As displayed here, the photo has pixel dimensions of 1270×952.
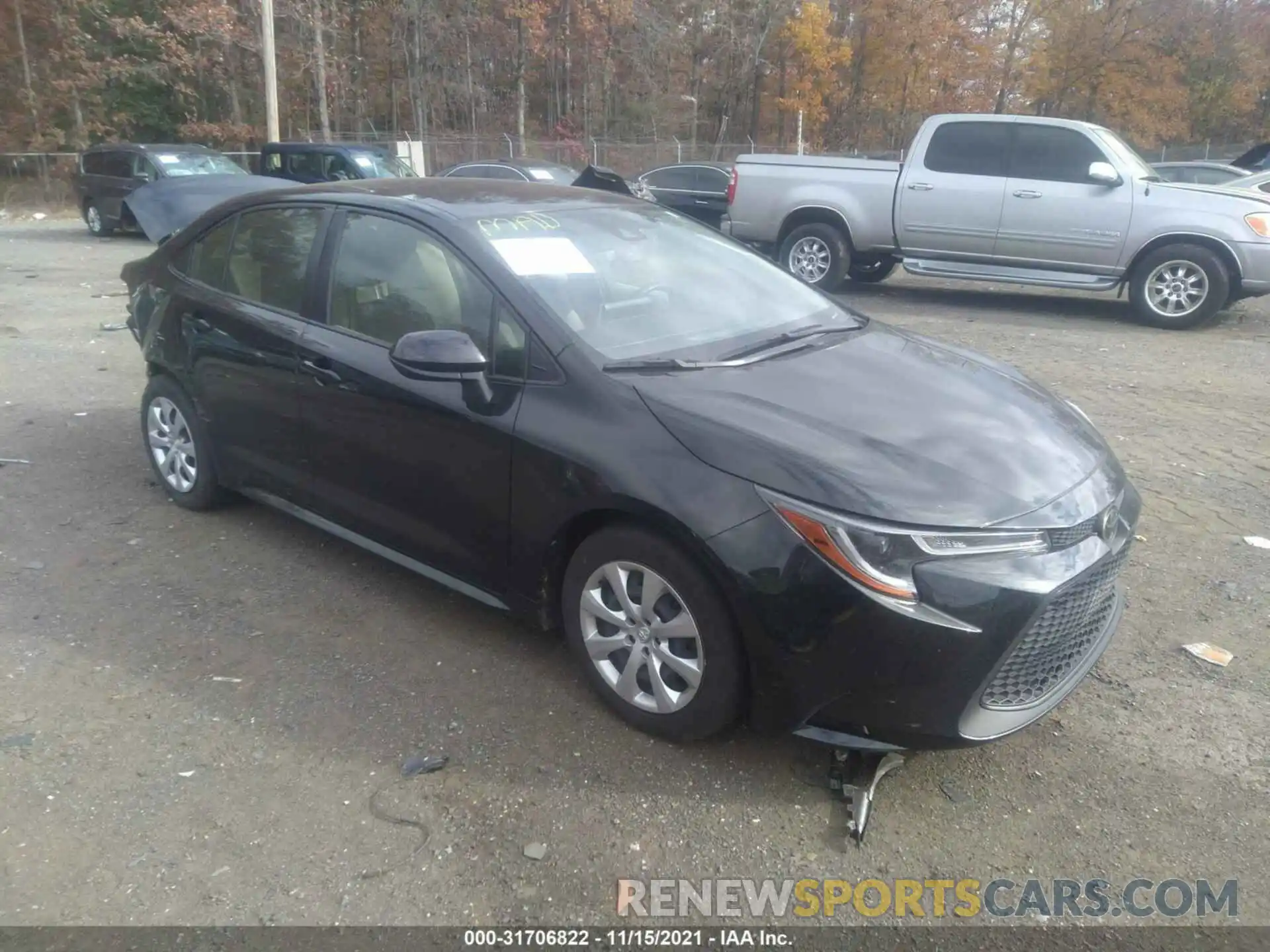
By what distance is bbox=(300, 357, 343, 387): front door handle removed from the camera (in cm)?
397

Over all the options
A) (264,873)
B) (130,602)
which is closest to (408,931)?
(264,873)

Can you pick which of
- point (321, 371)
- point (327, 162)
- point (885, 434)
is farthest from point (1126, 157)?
point (327, 162)

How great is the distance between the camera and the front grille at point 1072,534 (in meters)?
2.87

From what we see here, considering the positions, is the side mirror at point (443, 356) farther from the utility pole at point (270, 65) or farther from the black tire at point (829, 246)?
the utility pole at point (270, 65)

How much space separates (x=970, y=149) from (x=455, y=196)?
27.4 feet

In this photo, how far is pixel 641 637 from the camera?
3150 millimetres

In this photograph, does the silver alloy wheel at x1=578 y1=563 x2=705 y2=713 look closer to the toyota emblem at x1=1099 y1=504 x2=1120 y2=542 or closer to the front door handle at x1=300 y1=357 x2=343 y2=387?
the toyota emblem at x1=1099 y1=504 x2=1120 y2=542

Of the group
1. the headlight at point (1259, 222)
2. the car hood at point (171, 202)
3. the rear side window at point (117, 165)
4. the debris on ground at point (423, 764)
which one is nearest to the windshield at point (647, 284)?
the debris on ground at point (423, 764)

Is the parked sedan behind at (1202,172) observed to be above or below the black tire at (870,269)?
above

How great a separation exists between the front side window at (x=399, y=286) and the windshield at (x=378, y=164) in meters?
14.1

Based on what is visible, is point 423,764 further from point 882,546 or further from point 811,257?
point 811,257

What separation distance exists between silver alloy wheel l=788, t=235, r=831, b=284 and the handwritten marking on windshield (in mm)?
8006

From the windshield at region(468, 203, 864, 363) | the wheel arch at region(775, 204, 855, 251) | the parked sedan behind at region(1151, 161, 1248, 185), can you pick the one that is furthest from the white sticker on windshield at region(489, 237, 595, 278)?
the parked sedan behind at region(1151, 161, 1248, 185)

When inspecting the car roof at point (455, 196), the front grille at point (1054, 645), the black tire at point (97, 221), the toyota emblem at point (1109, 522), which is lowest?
the black tire at point (97, 221)
